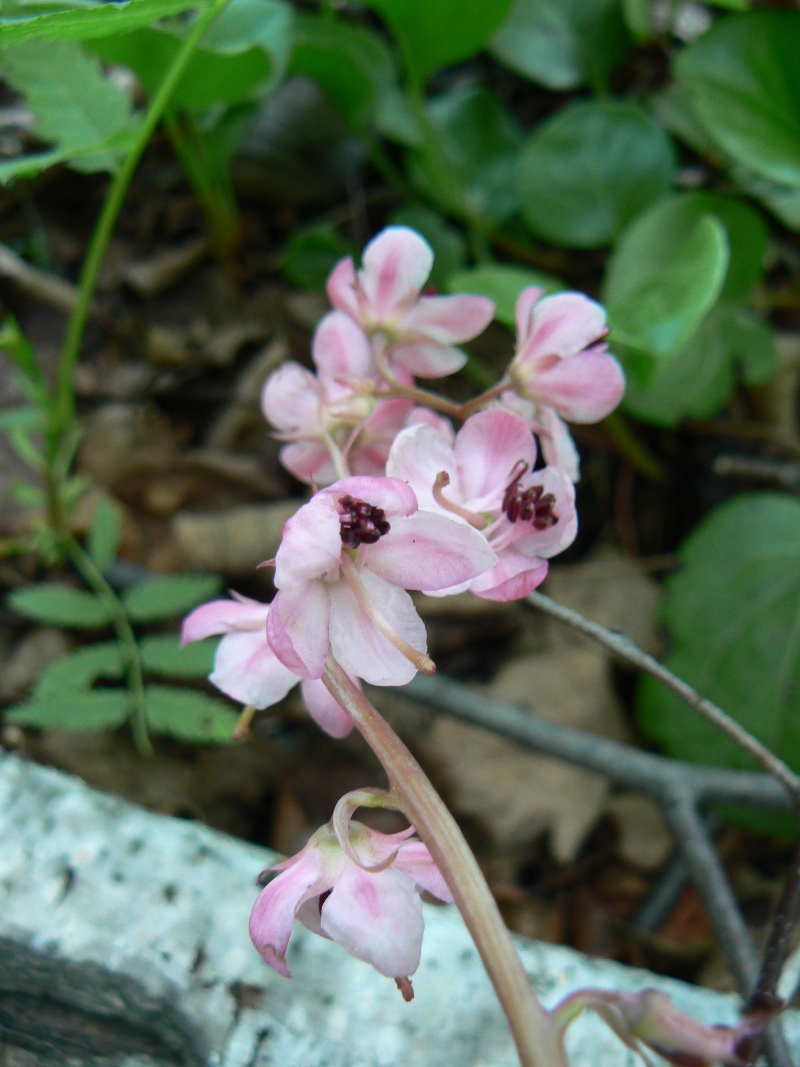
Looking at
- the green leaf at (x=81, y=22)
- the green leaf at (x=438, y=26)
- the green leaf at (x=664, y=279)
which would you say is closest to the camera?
the green leaf at (x=81, y=22)

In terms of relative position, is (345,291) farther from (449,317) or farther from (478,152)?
(478,152)

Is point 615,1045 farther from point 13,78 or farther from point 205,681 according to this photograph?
point 13,78

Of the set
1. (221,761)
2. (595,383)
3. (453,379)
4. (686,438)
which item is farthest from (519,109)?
(221,761)

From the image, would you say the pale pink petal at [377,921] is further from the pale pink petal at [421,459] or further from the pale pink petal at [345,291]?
the pale pink petal at [345,291]

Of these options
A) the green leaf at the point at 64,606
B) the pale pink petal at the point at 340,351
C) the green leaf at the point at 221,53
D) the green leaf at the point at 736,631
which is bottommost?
the green leaf at the point at 736,631

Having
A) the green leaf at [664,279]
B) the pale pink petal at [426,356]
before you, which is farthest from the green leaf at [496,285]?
the pale pink petal at [426,356]

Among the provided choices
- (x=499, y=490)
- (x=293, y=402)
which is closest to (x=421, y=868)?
(x=499, y=490)
